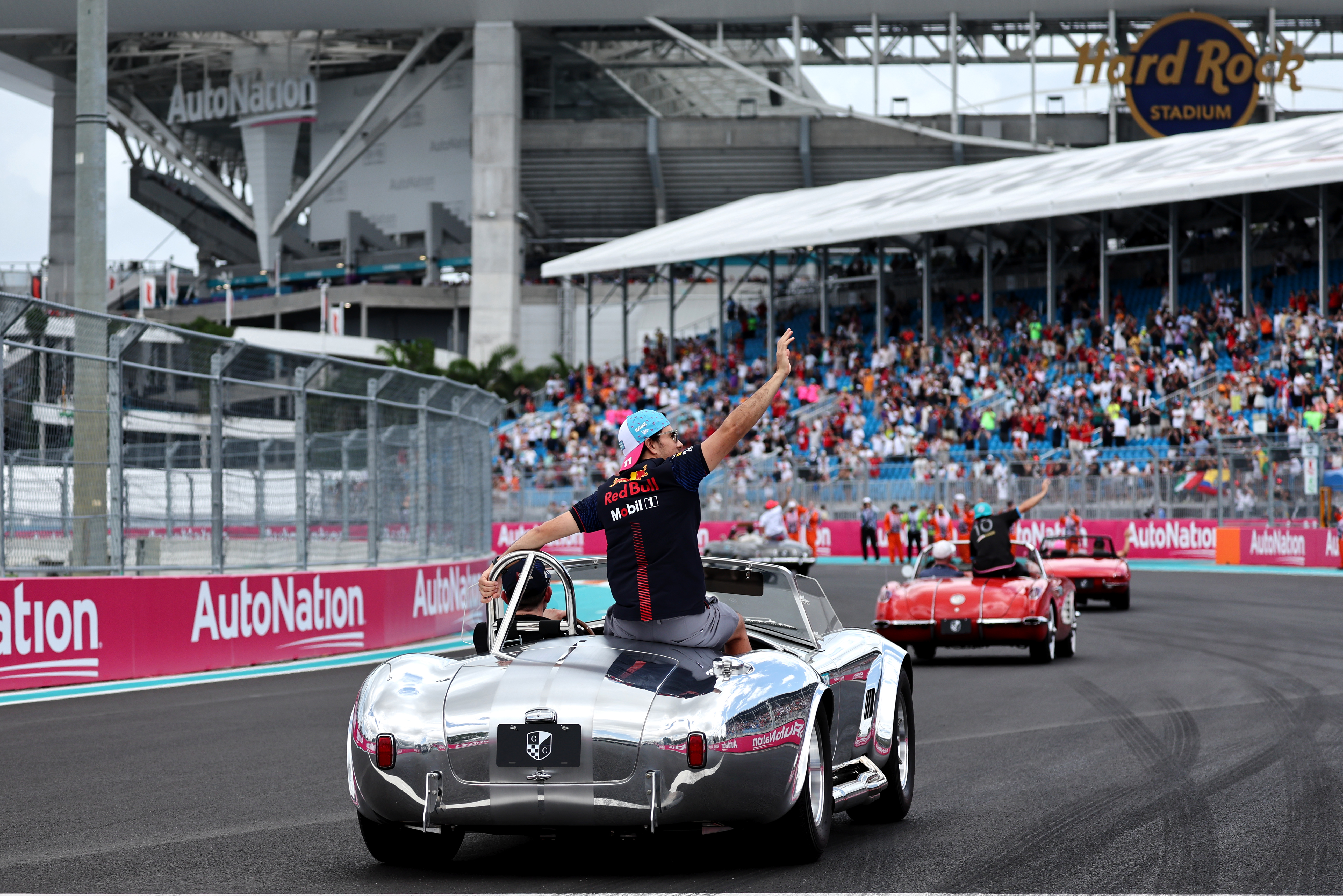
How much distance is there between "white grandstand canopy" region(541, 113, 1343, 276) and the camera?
1638 inches

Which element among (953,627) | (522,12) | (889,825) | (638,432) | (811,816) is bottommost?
(953,627)

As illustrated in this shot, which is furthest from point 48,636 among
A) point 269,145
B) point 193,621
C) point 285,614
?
point 269,145

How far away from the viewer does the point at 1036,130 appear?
2525 inches

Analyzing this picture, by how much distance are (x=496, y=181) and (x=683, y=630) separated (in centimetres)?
6302

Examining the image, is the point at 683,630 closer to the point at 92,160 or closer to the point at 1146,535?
the point at 92,160

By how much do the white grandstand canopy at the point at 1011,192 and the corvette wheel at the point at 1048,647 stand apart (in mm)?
26690

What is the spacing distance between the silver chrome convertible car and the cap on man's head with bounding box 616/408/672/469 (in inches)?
22.1

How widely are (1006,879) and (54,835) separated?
366 cm

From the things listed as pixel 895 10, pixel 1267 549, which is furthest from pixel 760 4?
pixel 1267 549

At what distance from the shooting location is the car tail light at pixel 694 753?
5.35 m

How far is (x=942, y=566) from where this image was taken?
53.7 ft

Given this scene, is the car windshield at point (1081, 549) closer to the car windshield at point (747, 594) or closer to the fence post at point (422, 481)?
the fence post at point (422, 481)

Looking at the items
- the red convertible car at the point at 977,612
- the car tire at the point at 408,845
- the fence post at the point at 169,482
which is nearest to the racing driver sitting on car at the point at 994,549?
the red convertible car at the point at 977,612

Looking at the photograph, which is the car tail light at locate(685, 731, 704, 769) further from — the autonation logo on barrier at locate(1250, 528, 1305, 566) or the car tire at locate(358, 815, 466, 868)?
the autonation logo on barrier at locate(1250, 528, 1305, 566)
